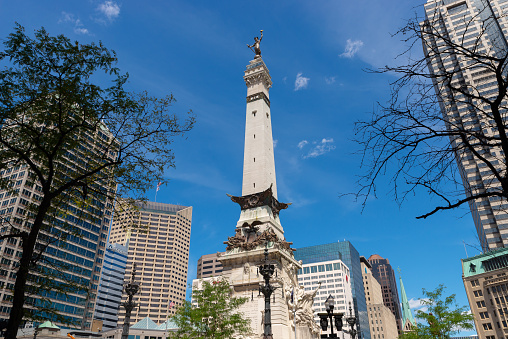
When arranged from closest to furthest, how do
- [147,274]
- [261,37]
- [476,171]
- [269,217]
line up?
[269,217] < [261,37] < [476,171] < [147,274]

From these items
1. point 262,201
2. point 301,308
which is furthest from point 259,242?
point 301,308

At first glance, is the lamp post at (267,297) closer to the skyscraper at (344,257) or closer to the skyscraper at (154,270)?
the skyscraper at (344,257)

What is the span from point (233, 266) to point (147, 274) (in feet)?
550

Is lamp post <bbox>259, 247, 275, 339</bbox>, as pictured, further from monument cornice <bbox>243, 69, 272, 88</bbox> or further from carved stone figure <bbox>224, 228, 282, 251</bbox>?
monument cornice <bbox>243, 69, 272, 88</bbox>

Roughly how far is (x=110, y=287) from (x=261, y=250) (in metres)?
145

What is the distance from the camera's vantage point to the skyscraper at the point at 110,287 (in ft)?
497

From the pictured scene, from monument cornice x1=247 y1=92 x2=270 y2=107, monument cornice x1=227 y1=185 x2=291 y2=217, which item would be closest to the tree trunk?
monument cornice x1=227 y1=185 x2=291 y2=217

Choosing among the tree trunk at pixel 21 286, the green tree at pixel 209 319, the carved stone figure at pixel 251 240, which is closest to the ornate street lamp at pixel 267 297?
the tree trunk at pixel 21 286

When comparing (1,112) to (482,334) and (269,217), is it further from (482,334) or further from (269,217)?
(482,334)

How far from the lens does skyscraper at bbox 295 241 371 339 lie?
143 m

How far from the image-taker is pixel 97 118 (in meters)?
12.6

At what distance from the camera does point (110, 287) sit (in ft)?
515

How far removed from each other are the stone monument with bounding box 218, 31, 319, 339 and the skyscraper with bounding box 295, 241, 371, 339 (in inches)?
4189

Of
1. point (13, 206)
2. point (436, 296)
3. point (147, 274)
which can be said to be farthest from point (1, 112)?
point (147, 274)
